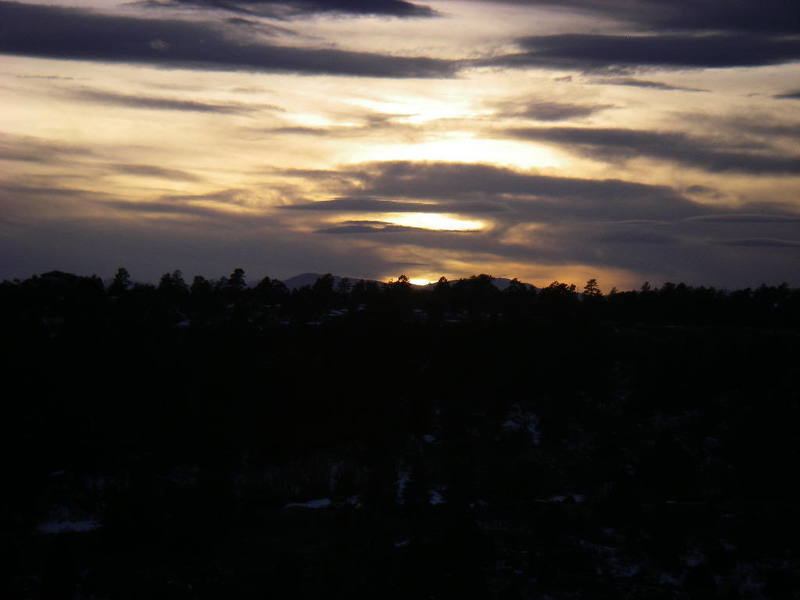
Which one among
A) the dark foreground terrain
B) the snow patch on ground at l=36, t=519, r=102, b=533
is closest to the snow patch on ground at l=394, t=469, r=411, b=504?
the dark foreground terrain

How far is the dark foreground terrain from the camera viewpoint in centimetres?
2564

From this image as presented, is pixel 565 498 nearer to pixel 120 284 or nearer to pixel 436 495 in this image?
pixel 436 495

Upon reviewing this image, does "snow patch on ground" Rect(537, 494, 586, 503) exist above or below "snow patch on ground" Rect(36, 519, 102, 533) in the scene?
above

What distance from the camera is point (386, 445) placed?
130ft

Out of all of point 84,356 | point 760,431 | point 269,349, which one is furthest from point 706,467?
point 84,356

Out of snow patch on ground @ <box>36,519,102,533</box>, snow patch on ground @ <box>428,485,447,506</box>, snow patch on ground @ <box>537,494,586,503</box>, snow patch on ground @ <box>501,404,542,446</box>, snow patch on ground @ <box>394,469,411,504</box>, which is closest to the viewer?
snow patch on ground @ <box>36,519,102,533</box>

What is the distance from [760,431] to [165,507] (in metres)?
28.7

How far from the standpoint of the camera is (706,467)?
39.1m

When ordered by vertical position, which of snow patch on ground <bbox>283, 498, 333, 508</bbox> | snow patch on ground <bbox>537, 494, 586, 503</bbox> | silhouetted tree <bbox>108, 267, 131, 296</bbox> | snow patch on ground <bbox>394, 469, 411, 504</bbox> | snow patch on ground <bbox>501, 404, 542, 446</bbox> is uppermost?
silhouetted tree <bbox>108, 267, 131, 296</bbox>

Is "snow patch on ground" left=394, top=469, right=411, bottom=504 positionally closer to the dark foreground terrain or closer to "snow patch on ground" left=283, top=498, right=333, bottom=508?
the dark foreground terrain

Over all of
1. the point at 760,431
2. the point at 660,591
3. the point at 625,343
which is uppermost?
the point at 625,343

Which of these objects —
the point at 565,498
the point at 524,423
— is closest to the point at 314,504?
the point at 565,498

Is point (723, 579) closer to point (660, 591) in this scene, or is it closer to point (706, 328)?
point (660, 591)

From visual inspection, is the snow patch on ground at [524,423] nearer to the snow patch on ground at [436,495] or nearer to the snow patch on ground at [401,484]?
the snow patch on ground at [401,484]
